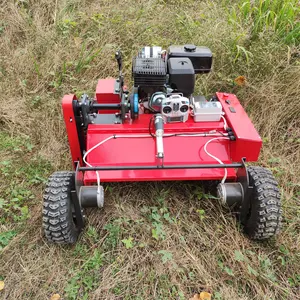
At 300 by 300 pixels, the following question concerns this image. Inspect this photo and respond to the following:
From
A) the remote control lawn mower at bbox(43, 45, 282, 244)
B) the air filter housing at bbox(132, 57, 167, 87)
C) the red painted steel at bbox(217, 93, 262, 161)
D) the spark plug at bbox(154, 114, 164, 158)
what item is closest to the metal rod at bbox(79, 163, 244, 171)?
the remote control lawn mower at bbox(43, 45, 282, 244)

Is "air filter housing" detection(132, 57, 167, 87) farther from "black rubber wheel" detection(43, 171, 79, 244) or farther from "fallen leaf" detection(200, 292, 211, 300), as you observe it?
"fallen leaf" detection(200, 292, 211, 300)

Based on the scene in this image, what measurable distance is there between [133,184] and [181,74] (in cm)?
87

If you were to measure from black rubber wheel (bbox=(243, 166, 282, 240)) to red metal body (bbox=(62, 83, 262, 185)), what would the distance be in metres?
0.17

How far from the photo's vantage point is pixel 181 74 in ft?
7.71

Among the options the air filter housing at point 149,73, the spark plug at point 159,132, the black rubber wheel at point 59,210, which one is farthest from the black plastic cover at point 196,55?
the black rubber wheel at point 59,210

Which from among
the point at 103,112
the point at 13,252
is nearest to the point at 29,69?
the point at 103,112

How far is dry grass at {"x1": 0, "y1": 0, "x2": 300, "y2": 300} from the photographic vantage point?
2.03 m

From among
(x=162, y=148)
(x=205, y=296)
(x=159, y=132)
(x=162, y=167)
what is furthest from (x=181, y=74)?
(x=205, y=296)

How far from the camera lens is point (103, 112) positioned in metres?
2.78

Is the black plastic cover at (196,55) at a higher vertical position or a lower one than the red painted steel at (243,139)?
higher

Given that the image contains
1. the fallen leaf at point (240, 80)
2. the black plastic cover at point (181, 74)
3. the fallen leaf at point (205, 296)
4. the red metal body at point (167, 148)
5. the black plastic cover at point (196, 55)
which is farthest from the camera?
the fallen leaf at point (240, 80)

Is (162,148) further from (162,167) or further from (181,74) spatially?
(181,74)

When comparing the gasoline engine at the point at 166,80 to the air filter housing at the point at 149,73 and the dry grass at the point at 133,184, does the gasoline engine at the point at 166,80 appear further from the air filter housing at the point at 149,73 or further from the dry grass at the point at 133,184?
the dry grass at the point at 133,184

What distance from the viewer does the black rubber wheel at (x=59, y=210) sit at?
197cm
